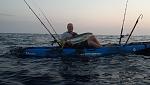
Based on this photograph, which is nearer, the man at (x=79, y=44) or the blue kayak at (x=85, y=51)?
the blue kayak at (x=85, y=51)

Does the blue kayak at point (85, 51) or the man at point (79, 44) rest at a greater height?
the man at point (79, 44)

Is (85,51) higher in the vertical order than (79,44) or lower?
lower

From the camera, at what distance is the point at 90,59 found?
45.0ft

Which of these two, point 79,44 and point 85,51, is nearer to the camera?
point 85,51

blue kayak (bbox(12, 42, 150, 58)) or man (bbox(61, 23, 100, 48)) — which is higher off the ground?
man (bbox(61, 23, 100, 48))

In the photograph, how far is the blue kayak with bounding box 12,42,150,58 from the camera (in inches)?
555

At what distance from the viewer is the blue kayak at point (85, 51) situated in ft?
46.2

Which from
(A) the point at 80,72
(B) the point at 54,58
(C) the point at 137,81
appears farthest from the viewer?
(B) the point at 54,58

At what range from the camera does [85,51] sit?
46.3 feet

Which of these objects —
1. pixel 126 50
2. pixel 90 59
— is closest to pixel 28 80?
pixel 90 59

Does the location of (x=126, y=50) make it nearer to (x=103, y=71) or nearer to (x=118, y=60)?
(x=118, y=60)

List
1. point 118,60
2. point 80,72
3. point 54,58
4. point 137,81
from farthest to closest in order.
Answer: point 54,58, point 118,60, point 80,72, point 137,81

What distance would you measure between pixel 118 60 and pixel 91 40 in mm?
2160

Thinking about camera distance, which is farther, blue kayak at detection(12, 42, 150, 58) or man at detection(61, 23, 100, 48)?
man at detection(61, 23, 100, 48)
